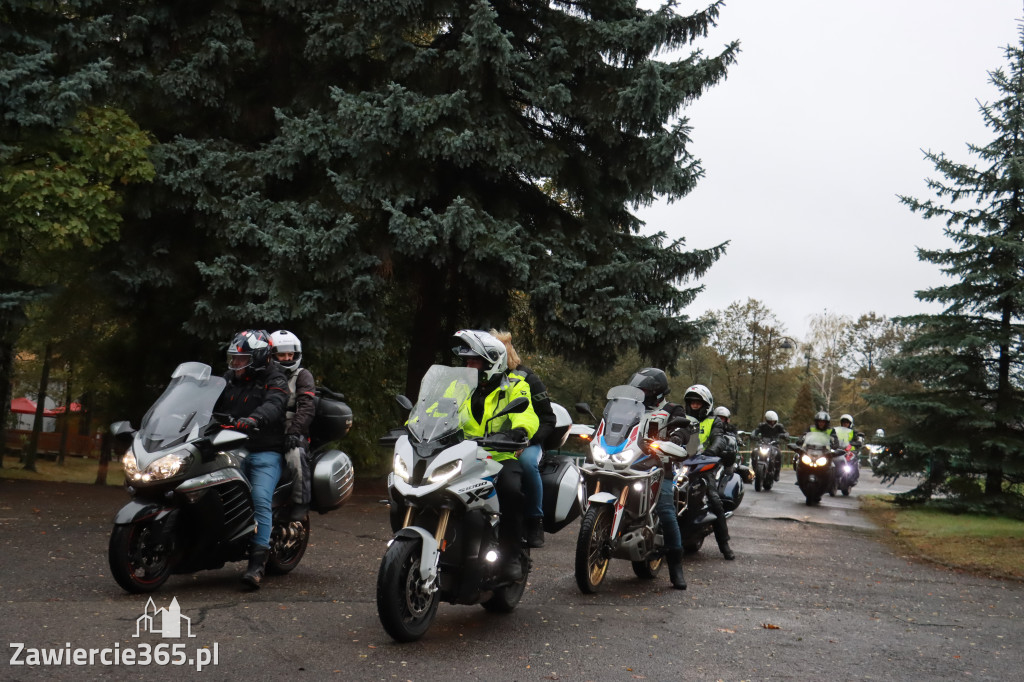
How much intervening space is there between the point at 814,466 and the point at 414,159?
35.7 feet

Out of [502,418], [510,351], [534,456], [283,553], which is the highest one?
[510,351]

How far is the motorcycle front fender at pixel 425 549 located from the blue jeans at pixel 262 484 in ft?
6.64

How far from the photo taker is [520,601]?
838 centimetres

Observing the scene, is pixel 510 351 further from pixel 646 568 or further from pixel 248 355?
pixel 646 568

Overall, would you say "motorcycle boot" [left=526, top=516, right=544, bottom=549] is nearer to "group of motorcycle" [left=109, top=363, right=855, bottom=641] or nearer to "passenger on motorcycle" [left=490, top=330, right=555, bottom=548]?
"passenger on motorcycle" [left=490, top=330, right=555, bottom=548]

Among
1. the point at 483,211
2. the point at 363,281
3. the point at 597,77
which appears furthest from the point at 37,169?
the point at 597,77

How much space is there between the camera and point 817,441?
21.9 meters

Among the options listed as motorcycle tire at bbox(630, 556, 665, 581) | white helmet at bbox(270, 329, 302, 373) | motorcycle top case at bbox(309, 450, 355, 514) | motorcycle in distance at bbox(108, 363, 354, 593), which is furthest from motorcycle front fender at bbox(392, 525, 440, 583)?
motorcycle tire at bbox(630, 556, 665, 581)

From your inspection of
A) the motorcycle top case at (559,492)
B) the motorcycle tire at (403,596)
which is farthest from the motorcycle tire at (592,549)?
the motorcycle tire at (403,596)

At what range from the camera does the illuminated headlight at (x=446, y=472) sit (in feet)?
21.7

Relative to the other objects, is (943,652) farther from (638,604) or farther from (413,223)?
(413,223)

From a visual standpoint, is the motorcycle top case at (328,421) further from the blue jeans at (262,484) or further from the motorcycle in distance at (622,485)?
the motorcycle in distance at (622,485)

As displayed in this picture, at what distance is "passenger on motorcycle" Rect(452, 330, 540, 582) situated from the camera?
286 inches

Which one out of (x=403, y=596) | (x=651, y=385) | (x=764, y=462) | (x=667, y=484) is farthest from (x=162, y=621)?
(x=764, y=462)
